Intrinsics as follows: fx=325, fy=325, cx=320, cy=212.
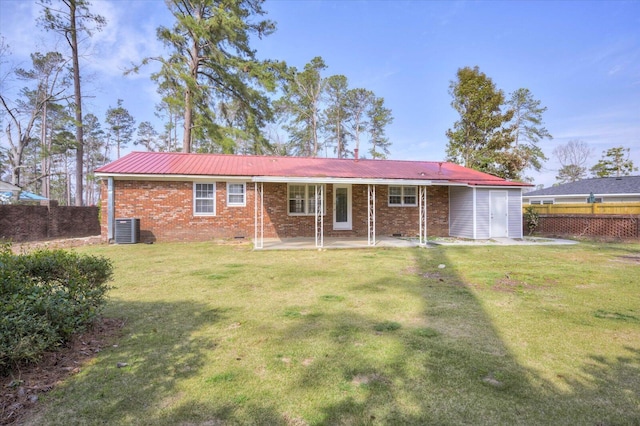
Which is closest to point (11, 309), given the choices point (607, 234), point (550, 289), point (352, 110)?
point (550, 289)

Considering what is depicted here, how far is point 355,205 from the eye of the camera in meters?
14.8

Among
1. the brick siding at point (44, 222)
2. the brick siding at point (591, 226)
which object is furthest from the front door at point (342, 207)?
the brick siding at point (44, 222)

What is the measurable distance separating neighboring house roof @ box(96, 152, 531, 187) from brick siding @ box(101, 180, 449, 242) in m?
0.60

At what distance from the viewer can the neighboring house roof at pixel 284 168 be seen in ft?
42.9

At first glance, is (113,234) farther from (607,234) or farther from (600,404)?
(607,234)

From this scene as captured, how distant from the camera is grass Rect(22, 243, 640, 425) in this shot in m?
2.38

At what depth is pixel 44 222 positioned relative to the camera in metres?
14.8

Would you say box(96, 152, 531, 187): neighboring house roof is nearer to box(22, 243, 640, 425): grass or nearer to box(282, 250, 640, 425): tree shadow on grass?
box(22, 243, 640, 425): grass

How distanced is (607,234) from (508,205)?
416 centimetres

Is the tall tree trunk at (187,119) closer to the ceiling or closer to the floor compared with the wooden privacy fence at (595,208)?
closer to the ceiling

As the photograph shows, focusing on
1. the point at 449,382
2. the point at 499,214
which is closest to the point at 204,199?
the point at 449,382

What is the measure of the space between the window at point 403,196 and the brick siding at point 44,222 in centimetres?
1527

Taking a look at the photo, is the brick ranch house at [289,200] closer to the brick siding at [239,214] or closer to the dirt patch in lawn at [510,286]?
the brick siding at [239,214]

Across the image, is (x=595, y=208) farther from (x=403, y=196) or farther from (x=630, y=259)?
(x=403, y=196)
